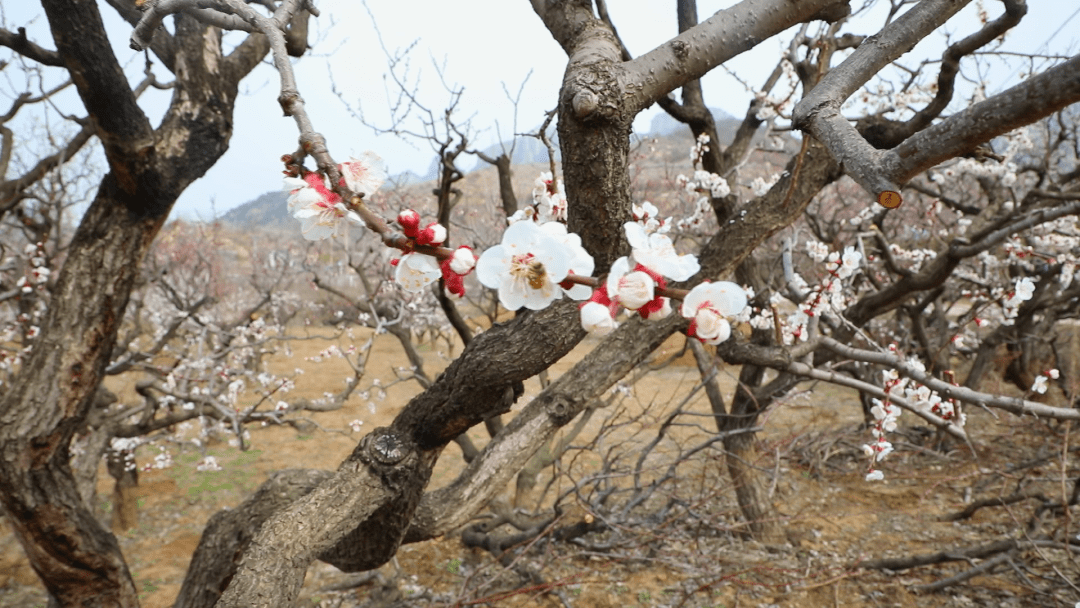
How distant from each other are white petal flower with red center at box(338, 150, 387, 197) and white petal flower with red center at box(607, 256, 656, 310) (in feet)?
1.45

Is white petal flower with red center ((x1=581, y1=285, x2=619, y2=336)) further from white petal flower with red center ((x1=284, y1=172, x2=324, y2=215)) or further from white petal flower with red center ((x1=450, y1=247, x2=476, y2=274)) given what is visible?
white petal flower with red center ((x1=284, y1=172, x2=324, y2=215))

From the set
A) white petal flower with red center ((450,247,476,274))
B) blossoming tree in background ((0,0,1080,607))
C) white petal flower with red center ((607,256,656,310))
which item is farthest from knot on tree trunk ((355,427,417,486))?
white petal flower with red center ((607,256,656,310))

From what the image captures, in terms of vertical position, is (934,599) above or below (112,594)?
below

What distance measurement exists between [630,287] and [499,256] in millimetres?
179

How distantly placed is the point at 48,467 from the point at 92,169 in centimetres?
776

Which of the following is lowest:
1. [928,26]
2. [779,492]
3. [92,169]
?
[779,492]

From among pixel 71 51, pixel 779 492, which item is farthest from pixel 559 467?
pixel 71 51

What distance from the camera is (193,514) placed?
5215 millimetres

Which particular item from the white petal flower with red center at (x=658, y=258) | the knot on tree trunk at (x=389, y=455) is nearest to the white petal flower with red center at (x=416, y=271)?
the white petal flower with red center at (x=658, y=258)

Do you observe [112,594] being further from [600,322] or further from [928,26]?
[928,26]

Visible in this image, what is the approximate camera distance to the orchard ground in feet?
10.4

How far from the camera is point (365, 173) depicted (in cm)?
90

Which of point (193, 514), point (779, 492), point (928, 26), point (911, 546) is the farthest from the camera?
point (193, 514)

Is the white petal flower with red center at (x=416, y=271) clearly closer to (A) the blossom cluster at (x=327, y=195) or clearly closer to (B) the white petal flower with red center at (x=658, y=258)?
(A) the blossom cluster at (x=327, y=195)
